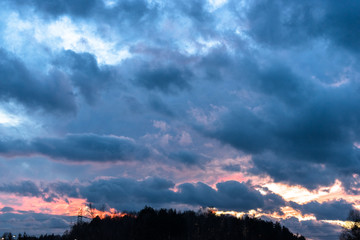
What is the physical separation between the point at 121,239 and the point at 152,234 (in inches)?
819

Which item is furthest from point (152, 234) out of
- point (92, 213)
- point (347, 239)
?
point (347, 239)

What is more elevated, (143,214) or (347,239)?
(143,214)

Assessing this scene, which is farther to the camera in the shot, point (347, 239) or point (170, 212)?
point (170, 212)

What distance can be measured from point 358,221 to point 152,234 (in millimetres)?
80566

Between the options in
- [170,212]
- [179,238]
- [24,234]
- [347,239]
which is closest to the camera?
[347,239]

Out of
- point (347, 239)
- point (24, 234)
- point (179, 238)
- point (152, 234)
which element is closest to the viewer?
point (347, 239)

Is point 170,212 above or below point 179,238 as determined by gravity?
above

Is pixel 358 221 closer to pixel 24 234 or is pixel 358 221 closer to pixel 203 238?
pixel 203 238

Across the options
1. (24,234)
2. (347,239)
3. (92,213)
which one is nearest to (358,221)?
(347,239)

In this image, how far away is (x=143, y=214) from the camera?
6511 inches

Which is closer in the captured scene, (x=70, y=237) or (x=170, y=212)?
(x=170, y=212)

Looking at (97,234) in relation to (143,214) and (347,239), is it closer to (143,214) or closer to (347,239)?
(143,214)

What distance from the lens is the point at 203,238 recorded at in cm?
19975

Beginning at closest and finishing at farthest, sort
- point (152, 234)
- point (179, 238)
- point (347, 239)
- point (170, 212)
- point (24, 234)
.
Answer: point (347, 239) → point (152, 234) → point (179, 238) → point (170, 212) → point (24, 234)
